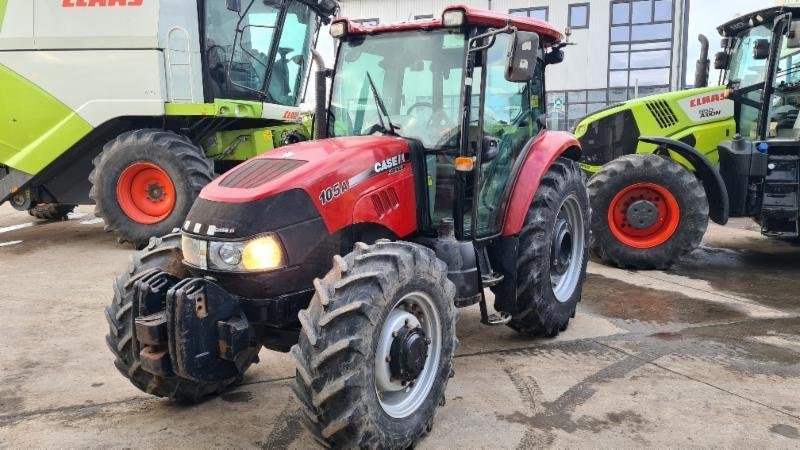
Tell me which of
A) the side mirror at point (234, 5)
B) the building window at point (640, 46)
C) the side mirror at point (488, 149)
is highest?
the building window at point (640, 46)

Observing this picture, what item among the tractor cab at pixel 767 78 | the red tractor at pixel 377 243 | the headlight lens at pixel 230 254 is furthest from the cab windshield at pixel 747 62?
the headlight lens at pixel 230 254

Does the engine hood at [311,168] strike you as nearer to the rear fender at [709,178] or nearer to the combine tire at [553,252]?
the combine tire at [553,252]

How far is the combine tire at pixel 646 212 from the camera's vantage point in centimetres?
635

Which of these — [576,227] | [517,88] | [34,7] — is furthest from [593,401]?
[34,7]

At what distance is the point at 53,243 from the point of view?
315 inches

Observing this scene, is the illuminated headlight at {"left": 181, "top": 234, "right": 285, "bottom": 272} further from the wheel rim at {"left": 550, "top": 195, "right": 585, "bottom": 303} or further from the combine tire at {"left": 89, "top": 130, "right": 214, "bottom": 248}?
the combine tire at {"left": 89, "top": 130, "right": 214, "bottom": 248}

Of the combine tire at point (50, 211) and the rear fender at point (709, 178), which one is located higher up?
the rear fender at point (709, 178)

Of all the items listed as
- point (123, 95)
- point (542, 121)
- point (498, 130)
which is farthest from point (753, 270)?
point (123, 95)

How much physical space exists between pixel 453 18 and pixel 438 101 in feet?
1.53

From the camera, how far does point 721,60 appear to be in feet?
23.7

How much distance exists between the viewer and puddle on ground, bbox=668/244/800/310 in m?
5.73

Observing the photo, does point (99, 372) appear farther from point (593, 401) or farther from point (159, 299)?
point (593, 401)

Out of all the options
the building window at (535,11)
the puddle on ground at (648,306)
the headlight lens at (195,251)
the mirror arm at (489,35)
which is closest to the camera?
the headlight lens at (195,251)

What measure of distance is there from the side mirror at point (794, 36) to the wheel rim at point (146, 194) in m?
6.44
